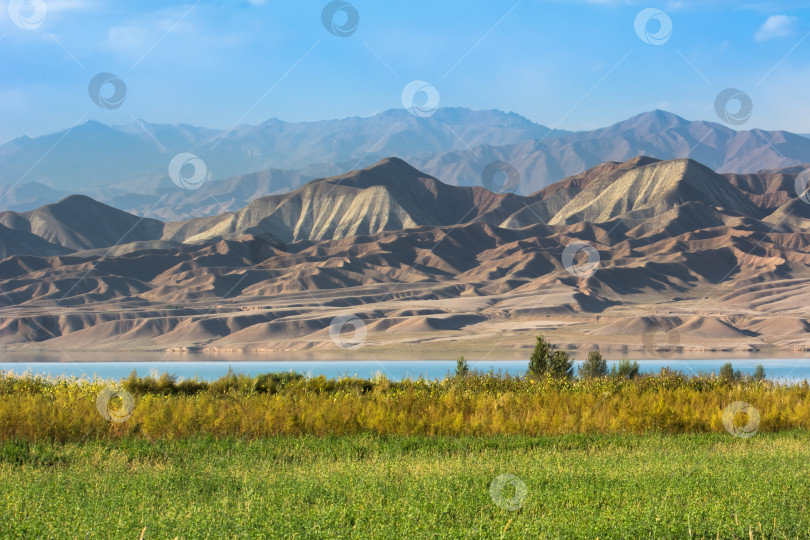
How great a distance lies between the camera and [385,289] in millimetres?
143500

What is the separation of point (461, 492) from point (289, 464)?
368 centimetres

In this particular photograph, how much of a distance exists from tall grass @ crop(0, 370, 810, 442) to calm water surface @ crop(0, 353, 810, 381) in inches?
847

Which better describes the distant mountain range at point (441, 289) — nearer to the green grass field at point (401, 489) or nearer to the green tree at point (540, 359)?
the green tree at point (540, 359)

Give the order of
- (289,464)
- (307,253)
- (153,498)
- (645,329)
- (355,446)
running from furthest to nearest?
(307,253) < (645,329) < (355,446) < (289,464) < (153,498)

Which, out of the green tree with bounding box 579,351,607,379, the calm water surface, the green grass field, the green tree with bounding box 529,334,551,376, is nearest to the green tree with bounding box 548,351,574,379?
the green tree with bounding box 529,334,551,376

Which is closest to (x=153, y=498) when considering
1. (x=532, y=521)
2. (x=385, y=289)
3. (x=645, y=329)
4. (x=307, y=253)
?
(x=532, y=521)

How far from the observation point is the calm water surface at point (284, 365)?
56.9 meters

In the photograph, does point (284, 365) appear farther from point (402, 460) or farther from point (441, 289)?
point (441, 289)

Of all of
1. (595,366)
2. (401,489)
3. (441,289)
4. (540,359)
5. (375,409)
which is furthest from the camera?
(441,289)

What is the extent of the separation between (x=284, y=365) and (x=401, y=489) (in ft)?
194

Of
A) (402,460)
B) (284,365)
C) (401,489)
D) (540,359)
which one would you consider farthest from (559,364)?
(284,365)

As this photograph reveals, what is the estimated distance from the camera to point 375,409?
56.2 ft

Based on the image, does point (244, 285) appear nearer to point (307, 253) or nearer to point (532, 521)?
point (307, 253)

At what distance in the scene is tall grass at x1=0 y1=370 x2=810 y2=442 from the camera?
51.3ft
